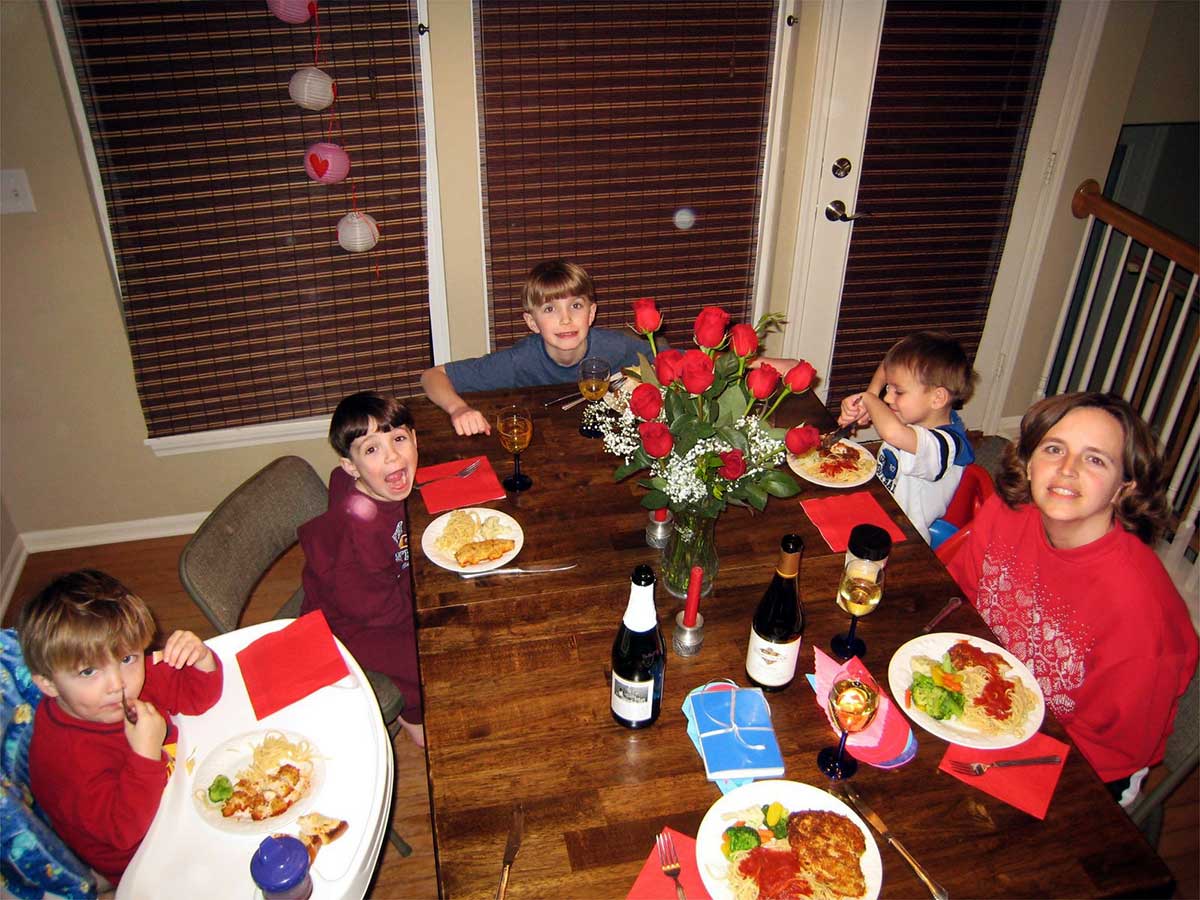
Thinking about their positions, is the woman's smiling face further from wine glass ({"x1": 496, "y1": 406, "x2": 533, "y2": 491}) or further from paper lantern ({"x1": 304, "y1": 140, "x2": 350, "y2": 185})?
paper lantern ({"x1": 304, "y1": 140, "x2": 350, "y2": 185})

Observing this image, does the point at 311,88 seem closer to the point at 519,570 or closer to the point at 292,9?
the point at 292,9

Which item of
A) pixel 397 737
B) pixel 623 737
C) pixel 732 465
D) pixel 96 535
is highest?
pixel 732 465

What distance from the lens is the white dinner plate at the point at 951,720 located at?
4.84 feet

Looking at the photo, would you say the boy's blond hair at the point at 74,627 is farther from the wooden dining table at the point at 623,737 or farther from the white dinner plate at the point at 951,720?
the white dinner plate at the point at 951,720

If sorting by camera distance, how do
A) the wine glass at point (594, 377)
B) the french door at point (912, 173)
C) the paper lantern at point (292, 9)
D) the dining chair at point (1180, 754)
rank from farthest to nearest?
the french door at point (912, 173) → the paper lantern at point (292, 9) → the wine glass at point (594, 377) → the dining chair at point (1180, 754)

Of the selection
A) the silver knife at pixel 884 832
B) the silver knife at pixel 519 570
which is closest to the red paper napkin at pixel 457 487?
the silver knife at pixel 519 570

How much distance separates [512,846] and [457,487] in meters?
0.98

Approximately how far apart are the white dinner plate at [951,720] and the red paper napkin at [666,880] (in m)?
0.49

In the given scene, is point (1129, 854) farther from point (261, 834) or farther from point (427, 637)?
point (261, 834)

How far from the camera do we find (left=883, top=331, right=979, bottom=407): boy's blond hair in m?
2.25

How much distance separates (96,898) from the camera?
1.56 meters

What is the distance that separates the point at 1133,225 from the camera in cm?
319

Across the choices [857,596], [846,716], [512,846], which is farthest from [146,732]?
[857,596]

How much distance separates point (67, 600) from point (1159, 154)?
5185mm
